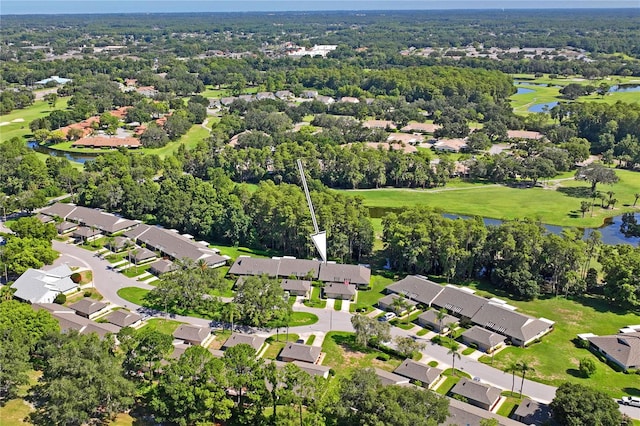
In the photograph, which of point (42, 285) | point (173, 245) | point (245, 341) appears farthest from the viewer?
point (173, 245)

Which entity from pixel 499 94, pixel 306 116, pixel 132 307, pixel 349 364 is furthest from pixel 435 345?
pixel 499 94

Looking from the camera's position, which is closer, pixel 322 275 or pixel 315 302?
pixel 315 302

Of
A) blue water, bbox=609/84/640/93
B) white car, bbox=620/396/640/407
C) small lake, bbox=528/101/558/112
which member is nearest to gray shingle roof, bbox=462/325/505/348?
white car, bbox=620/396/640/407

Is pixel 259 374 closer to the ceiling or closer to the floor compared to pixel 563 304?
closer to the ceiling

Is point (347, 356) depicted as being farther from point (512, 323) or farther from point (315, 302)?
point (512, 323)

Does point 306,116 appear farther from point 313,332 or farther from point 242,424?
point 242,424

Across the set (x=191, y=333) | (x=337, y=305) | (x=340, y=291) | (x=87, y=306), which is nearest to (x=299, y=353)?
(x=191, y=333)
